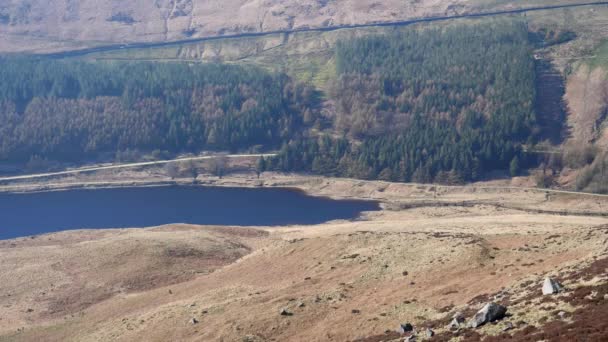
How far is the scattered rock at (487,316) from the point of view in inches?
1797

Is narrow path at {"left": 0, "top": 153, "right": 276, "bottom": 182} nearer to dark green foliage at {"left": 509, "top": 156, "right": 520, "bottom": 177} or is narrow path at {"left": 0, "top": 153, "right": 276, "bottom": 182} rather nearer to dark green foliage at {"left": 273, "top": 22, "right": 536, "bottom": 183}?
dark green foliage at {"left": 273, "top": 22, "right": 536, "bottom": 183}

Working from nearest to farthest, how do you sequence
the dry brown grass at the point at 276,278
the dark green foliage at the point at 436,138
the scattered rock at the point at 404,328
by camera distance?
the scattered rock at the point at 404,328 < the dry brown grass at the point at 276,278 < the dark green foliage at the point at 436,138

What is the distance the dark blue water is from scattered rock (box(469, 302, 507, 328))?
8873 cm

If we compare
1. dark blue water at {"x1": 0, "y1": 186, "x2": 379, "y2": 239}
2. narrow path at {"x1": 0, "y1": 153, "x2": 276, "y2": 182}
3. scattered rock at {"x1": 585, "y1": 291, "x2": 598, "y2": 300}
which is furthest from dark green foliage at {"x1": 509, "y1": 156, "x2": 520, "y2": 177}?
scattered rock at {"x1": 585, "y1": 291, "x2": 598, "y2": 300}

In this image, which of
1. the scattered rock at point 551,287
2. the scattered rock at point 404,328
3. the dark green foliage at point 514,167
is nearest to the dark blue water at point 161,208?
the dark green foliage at point 514,167

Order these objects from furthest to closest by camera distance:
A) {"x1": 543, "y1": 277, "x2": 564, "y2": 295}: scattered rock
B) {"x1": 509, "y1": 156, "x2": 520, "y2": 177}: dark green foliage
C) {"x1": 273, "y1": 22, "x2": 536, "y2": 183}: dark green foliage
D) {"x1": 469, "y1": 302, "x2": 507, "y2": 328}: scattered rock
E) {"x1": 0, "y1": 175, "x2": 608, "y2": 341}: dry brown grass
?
1. {"x1": 273, "y1": 22, "x2": 536, "y2": 183}: dark green foliage
2. {"x1": 509, "y1": 156, "x2": 520, "y2": 177}: dark green foliage
3. {"x1": 0, "y1": 175, "x2": 608, "y2": 341}: dry brown grass
4. {"x1": 543, "y1": 277, "x2": 564, "y2": 295}: scattered rock
5. {"x1": 469, "y1": 302, "x2": 507, "y2": 328}: scattered rock

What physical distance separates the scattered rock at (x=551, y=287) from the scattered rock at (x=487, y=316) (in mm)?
4352

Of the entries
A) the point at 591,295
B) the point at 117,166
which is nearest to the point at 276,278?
the point at 591,295

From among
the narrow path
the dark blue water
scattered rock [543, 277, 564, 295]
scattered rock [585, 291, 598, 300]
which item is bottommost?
the dark blue water

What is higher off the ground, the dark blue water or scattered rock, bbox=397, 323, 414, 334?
scattered rock, bbox=397, 323, 414, 334

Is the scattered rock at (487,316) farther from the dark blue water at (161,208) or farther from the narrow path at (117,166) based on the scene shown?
the narrow path at (117,166)

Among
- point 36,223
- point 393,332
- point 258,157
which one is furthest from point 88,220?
point 393,332

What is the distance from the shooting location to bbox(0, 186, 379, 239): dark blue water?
14262 cm

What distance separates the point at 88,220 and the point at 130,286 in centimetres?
6932
